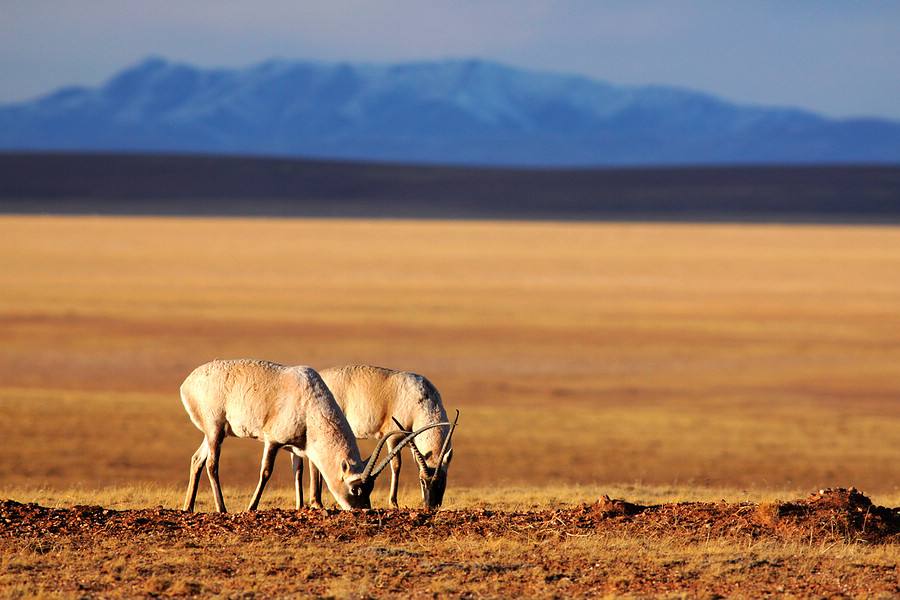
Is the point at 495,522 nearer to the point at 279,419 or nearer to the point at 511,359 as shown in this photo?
the point at 279,419

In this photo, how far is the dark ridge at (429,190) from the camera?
329 ft

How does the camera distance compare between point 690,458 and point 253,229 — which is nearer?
point 690,458

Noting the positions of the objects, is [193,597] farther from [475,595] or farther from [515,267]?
[515,267]

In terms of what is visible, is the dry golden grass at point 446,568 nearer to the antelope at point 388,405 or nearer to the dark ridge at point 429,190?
the antelope at point 388,405

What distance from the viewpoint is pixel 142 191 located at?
11375cm

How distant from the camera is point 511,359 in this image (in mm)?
36594

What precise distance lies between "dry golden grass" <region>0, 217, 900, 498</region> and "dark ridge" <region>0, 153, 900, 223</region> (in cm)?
Answer: 2470

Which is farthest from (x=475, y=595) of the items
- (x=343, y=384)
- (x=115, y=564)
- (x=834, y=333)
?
(x=834, y=333)

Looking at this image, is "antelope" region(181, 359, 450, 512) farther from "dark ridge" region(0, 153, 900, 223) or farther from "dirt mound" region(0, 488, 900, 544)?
"dark ridge" region(0, 153, 900, 223)

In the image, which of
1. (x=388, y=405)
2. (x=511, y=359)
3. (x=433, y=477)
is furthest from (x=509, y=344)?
(x=433, y=477)

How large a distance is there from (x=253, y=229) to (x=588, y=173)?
5328 centimetres

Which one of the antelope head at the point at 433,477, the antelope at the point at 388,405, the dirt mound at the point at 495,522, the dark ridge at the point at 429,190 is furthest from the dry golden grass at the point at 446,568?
the dark ridge at the point at 429,190

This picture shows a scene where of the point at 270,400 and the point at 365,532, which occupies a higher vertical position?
the point at 270,400

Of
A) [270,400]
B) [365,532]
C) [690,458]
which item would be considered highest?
[270,400]
